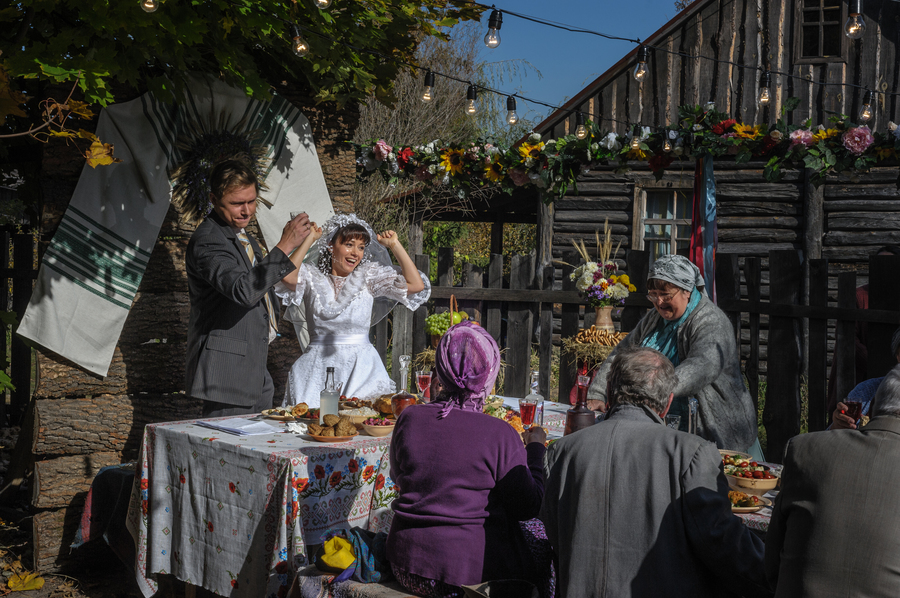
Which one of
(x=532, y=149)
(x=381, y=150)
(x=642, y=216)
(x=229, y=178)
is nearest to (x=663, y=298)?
(x=229, y=178)

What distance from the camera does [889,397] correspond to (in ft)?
5.72

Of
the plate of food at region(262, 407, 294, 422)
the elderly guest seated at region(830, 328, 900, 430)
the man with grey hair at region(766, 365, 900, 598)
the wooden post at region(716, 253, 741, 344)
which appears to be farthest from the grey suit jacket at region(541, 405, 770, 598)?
the wooden post at region(716, 253, 741, 344)

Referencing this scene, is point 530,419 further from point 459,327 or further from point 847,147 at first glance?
point 847,147

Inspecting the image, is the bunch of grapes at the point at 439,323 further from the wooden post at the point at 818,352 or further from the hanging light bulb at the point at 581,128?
the wooden post at the point at 818,352

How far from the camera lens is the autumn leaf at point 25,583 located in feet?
13.2

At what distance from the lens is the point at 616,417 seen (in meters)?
2.07

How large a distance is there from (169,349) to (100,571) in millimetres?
1364

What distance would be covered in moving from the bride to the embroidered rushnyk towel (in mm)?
981

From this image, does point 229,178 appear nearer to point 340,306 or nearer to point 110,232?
point 340,306

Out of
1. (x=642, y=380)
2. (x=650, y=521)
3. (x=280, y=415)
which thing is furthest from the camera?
(x=280, y=415)

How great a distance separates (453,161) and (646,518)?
4.48 metres

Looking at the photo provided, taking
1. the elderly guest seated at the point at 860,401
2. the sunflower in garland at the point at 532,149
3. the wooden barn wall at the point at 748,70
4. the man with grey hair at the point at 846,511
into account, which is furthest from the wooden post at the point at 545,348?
the wooden barn wall at the point at 748,70

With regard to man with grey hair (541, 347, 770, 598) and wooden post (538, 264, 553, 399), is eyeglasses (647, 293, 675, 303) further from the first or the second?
wooden post (538, 264, 553, 399)

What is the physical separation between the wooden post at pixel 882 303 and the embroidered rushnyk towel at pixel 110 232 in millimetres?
4064
